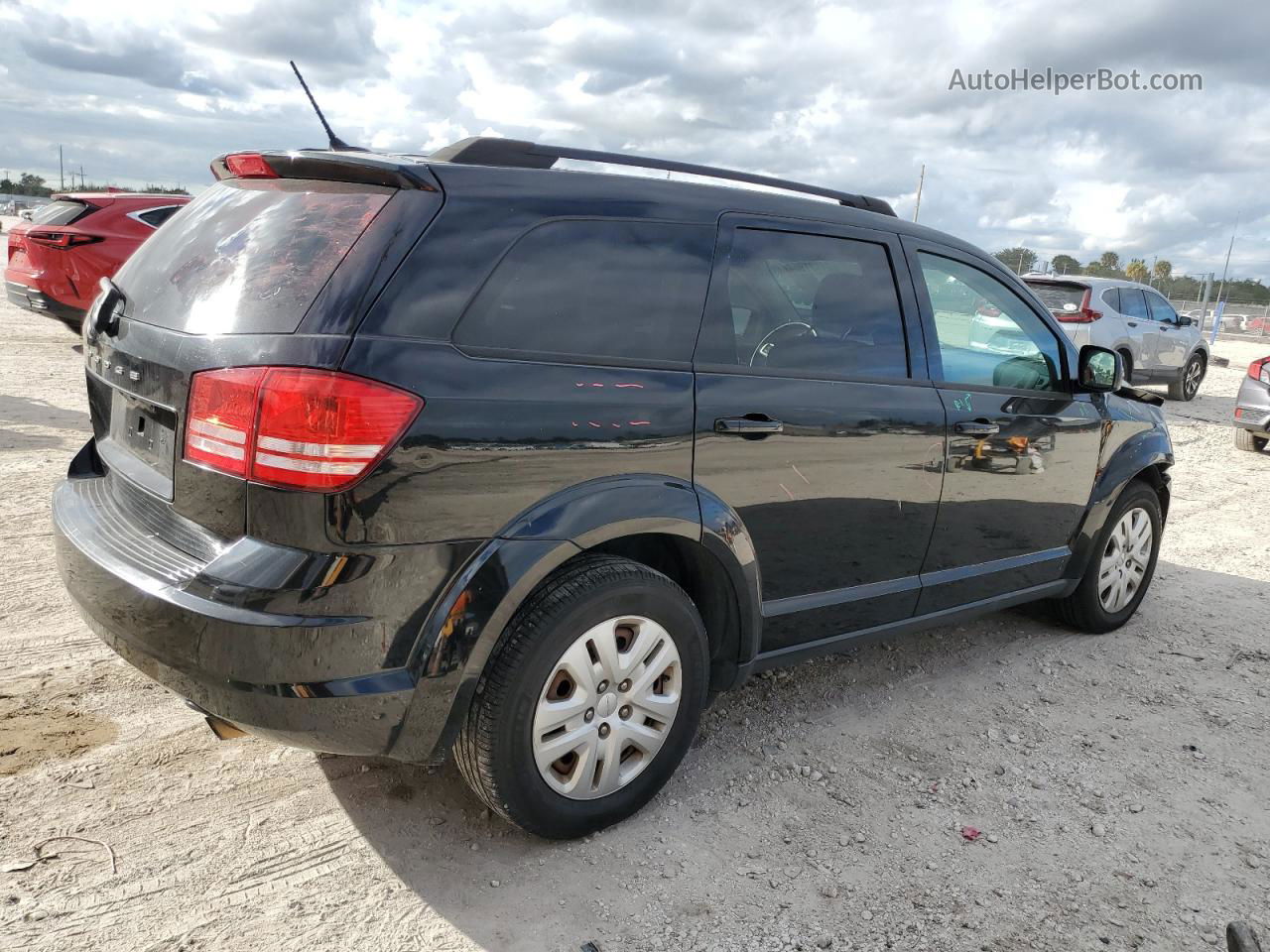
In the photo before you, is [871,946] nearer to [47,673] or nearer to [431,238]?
[431,238]

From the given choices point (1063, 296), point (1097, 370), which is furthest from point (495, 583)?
point (1063, 296)

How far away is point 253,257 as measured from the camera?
247 centimetres

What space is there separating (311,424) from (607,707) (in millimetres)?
1127

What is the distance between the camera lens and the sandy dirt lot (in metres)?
2.46

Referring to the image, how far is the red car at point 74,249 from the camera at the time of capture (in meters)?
9.45

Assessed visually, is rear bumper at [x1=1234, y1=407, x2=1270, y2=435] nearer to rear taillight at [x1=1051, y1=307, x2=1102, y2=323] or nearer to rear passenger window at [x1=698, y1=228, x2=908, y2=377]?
rear taillight at [x1=1051, y1=307, x2=1102, y2=323]

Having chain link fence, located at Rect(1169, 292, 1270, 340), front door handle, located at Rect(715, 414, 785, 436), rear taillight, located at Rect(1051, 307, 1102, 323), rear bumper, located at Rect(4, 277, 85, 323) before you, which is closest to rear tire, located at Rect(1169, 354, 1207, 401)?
rear taillight, located at Rect(1051, 307, 1102, 323)

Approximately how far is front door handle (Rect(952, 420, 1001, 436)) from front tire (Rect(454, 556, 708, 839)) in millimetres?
1383

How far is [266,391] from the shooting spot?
220 centimetres

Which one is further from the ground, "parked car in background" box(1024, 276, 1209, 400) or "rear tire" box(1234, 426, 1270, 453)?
"parked car in background" box(1024, 276, 1209, 400)

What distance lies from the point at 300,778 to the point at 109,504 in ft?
3.26

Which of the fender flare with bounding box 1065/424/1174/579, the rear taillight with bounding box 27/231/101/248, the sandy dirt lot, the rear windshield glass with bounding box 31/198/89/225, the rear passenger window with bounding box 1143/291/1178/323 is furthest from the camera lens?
the rear passenger window with bounding box 1143/291/1178/323

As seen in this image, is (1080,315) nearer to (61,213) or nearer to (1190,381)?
(1190,381)

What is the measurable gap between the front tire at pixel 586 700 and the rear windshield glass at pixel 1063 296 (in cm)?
1083
